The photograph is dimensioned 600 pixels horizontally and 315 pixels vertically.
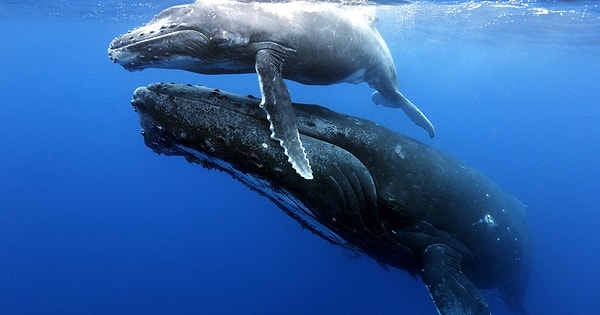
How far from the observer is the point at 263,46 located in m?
5.20

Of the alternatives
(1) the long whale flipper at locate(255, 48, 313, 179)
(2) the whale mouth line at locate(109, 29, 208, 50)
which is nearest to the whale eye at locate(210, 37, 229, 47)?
(2) the whale mouth line at locate(109, 29, 208, 50)

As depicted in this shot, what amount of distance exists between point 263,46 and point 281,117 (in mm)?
1096

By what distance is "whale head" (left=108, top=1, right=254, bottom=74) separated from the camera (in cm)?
460

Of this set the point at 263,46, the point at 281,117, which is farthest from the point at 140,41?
the point at 281,117

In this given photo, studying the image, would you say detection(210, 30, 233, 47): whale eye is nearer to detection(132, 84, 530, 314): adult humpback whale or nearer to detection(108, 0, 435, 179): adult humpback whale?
detection(108, 0, 435, 179): adult humpback whale

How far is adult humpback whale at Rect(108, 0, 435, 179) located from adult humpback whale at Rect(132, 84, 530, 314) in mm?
443

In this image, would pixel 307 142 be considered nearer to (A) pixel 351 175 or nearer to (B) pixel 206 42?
(A) pixel 351 175

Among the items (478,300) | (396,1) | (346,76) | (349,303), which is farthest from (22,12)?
(478,300)

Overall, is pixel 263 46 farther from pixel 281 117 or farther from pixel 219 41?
pixel 281 117

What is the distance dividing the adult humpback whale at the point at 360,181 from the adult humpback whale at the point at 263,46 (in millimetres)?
443

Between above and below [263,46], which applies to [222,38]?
above

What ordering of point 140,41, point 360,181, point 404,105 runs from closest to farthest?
point 140,41
point 360,181
point 404,105

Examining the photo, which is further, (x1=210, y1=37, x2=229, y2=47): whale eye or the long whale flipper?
(x1=210, y1=37, x2=229, y2=47): whale eye

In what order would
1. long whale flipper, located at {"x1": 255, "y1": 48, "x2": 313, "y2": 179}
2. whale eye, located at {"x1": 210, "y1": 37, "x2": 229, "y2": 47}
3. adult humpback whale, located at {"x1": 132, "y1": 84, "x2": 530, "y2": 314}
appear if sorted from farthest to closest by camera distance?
adult humpback whale, located at {"x1": 132, "y1": 84, "x2": 530, "y2": 314}, whale eye, located at {"x1": 210, "y1": 37, "x2": 229, "y2": 47}, long whale flipper, located at {"x1": 255, "y1": 48, "x2": 313, "y2": 179}
